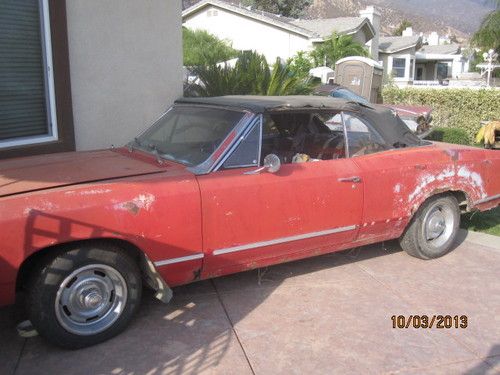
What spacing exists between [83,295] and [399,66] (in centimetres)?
3978

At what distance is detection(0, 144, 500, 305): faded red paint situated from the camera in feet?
10.4

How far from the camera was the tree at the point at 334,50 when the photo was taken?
25.2 meters

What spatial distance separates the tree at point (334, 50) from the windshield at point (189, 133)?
71.1 ft

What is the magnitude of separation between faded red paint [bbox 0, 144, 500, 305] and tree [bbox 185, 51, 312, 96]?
148 inches

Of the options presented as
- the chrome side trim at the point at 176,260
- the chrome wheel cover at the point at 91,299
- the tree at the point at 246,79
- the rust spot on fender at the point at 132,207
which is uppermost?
the tree at the point at 246,79

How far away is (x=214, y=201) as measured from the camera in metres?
3.71

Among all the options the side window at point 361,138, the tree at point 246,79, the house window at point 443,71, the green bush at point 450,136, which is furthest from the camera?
the house window at point 443,71

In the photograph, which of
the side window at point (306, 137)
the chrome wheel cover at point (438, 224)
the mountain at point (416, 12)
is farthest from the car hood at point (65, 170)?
the mountain at point (416, 12)

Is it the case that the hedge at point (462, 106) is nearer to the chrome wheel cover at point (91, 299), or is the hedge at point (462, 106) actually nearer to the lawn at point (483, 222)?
the lawn at point (483, 222)

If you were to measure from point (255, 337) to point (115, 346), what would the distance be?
0.94 m

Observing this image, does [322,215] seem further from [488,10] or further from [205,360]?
[488,10]

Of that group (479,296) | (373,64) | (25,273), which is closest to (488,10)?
(373,64)

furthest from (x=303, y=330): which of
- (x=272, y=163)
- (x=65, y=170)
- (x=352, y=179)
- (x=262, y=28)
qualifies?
(x=262, y=28)
